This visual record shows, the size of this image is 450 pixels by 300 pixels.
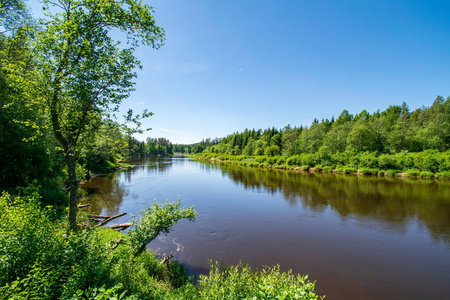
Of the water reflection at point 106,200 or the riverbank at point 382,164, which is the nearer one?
the water reflection at point 106,200

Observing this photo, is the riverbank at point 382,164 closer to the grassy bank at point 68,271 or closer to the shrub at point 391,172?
the shrub at point 391,172

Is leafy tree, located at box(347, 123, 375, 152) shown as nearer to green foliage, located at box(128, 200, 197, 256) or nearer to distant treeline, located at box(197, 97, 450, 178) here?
distant treeline, located at box(197, 97, 450, 178)

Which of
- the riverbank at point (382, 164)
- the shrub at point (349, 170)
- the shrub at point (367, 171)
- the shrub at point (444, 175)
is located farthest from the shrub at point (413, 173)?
the shrub at point (349, 170)

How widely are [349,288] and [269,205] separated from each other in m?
15.4

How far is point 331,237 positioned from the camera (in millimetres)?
17188

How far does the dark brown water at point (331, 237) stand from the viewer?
11789mm

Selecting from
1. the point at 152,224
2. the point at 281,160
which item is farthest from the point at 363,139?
the point at 152,224

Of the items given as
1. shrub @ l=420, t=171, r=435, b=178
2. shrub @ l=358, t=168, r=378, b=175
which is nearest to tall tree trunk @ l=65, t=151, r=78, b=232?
shrub @ l=420, t=171, r=435, b=178

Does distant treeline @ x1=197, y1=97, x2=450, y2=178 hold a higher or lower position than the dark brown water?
higher

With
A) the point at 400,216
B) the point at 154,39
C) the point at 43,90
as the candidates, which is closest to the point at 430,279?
the point at 400,216

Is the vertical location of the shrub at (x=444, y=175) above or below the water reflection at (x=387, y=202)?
above

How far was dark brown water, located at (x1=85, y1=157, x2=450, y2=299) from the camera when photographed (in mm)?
11789

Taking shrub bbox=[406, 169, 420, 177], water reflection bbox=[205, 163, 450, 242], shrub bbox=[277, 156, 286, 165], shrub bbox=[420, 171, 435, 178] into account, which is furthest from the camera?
shrub bbox=[277, 156, 286, 165]

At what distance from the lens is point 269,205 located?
86.6 ft
